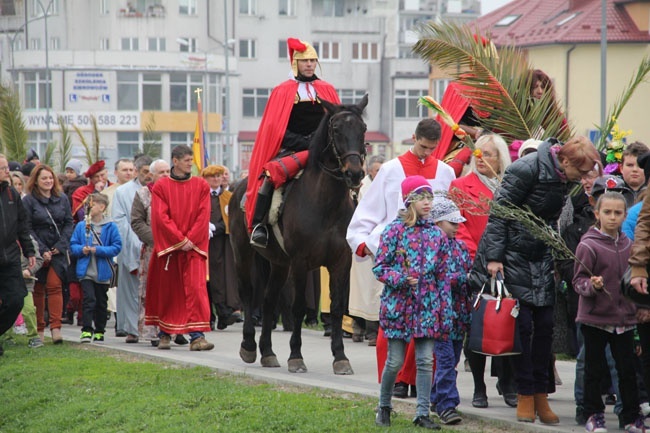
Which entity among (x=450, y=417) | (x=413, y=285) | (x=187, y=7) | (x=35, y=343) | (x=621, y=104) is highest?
(x=187, y=7)

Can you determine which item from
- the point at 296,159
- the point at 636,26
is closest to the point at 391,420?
the point at 296,159

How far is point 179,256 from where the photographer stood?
13.6 meters

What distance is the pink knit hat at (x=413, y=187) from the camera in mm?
8453

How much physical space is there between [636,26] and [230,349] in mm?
48221

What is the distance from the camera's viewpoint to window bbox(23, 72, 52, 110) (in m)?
79.9

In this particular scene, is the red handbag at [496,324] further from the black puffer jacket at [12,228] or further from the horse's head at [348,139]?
the black puffer jacket at [12,228]

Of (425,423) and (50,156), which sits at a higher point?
(50,156)

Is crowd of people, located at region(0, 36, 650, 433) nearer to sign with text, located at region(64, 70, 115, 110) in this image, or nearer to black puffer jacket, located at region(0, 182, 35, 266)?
black puffer jacket, located at region(0, 182, 35, 266)

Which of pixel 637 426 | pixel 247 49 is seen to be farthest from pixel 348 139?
pixel 247 49

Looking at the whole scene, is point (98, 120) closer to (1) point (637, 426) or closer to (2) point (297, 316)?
(2) point (297, 316)

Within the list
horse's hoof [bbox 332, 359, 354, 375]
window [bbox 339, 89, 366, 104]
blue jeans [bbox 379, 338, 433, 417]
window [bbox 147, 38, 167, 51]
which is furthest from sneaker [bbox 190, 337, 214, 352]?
window [bbox 339, 89, 366, 104]

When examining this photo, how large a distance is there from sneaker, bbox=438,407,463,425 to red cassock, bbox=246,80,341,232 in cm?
419

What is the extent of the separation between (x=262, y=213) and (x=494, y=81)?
8.38 ft

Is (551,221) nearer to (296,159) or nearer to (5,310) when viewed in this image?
(296,159)
